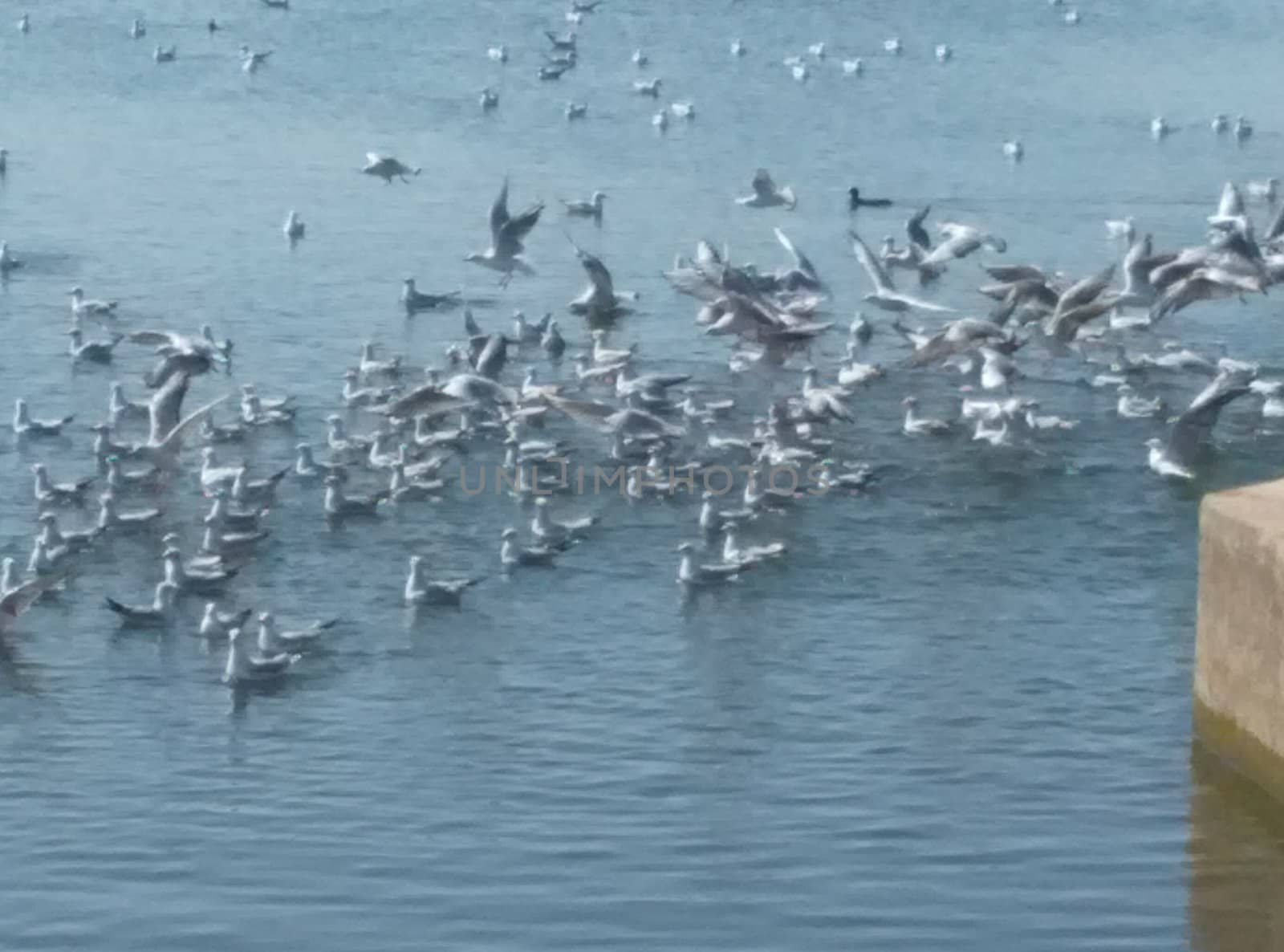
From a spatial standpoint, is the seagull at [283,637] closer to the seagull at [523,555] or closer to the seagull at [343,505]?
the seagull at [523,555]

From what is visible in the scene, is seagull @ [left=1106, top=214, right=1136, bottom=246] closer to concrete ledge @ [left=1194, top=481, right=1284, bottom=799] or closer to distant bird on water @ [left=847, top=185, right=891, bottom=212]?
distant bird on water @ [left=847, top=185, right=891, bottom=212]

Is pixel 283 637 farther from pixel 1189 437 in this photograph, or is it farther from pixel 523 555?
pixel 1189 437

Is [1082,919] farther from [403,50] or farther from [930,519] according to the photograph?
[403,50]

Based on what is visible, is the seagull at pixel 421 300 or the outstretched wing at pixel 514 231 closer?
the outstretched wing at pixel 514 231

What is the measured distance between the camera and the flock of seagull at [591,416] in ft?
74.8

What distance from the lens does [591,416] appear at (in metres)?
26.4

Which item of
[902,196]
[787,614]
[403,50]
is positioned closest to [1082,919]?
[787,614]

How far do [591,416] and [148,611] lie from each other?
6276 millimetres

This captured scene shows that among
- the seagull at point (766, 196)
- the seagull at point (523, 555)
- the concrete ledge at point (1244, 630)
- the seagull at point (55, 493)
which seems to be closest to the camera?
the concrete ledge at point (1244, 630)

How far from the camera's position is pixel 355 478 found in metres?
25.1

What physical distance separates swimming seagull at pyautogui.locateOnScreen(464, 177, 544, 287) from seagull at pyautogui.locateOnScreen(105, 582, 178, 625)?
10805 mm

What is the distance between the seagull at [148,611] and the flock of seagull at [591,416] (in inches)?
0.9

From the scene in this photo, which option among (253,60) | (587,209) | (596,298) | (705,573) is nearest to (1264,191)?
(587,209)

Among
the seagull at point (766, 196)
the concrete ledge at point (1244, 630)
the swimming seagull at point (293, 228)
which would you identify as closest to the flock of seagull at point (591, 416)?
the swimming seagull at point (293, 228)
